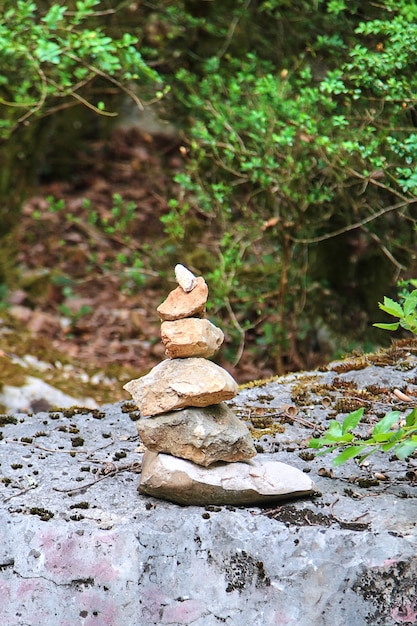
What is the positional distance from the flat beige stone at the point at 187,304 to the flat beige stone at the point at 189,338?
23mm

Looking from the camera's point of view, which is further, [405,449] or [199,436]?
[199,436]

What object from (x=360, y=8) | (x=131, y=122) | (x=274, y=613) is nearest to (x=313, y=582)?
(x=274, y=613)

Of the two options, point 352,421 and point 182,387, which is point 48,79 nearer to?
point 182,387

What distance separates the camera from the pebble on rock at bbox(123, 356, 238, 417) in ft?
9.04

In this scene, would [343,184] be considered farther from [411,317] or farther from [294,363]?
[411,317]

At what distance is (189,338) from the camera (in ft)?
9.32

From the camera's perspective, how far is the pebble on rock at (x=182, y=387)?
9.04ft

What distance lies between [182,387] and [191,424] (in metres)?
0.13

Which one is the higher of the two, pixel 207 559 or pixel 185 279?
pixel 185 279

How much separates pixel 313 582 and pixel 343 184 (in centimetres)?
307

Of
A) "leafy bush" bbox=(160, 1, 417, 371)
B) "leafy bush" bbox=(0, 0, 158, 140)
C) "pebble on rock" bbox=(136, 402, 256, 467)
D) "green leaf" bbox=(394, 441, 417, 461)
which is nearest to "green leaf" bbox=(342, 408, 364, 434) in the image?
"green leaf" bbox=(394, 441, 417, 461)

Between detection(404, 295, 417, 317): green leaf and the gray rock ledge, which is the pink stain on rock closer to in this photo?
the gray rock ledge

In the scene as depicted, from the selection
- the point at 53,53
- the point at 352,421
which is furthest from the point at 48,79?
the point at 352,421

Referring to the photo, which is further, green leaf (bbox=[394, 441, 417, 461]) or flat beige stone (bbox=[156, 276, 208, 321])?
flat beige stone (bbox=[156, 276, 208, 321])
